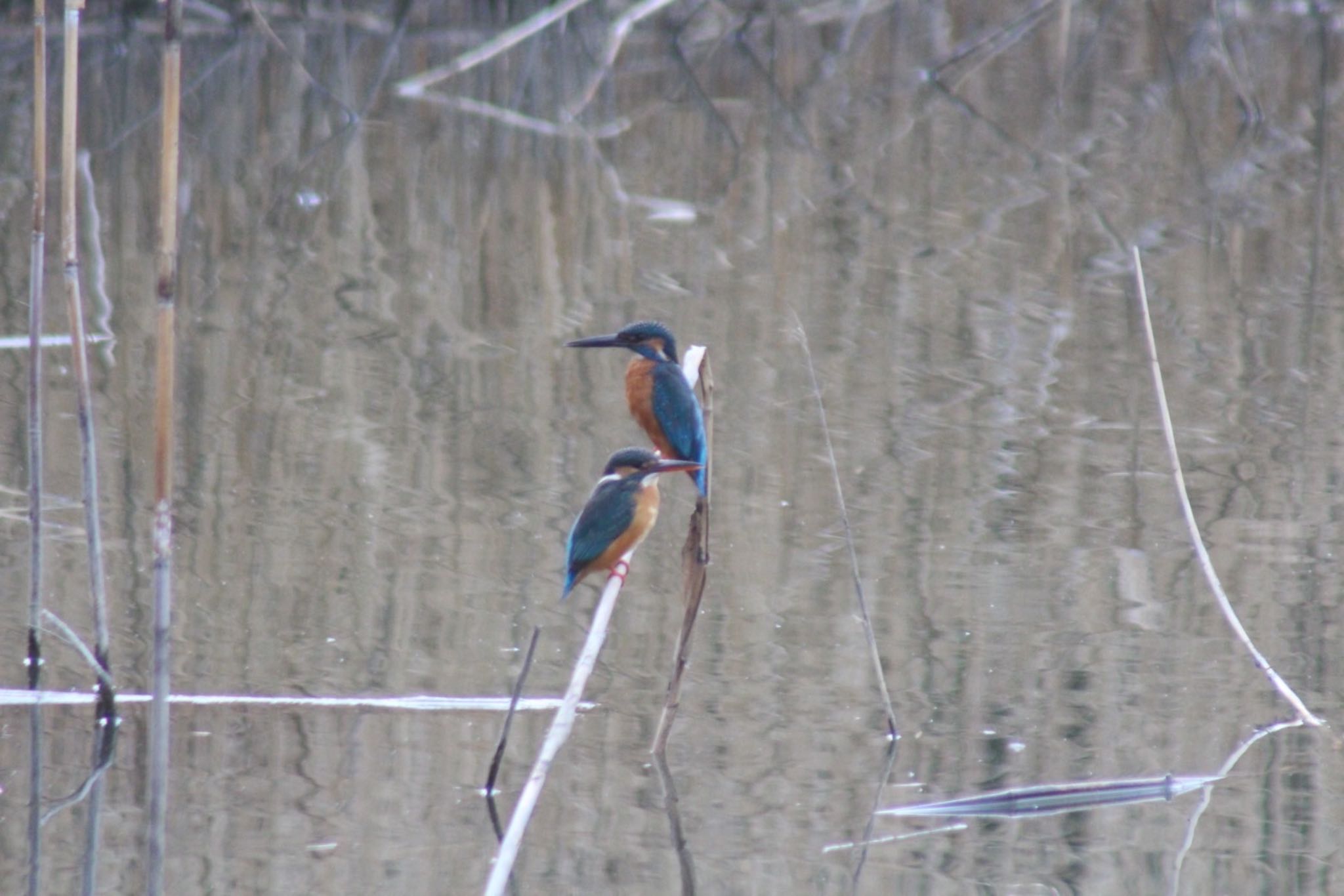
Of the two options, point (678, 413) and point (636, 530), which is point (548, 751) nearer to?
point (636, 530)

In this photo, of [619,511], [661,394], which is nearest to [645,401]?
[661,394]

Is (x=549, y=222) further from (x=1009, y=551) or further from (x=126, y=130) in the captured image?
(x=1009, y=551)

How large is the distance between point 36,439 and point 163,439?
1105 mm

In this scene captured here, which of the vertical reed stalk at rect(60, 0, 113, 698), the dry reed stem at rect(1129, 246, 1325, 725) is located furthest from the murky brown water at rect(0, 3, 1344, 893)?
the vertical reed stalk at rect(60, 0, 113, 698)

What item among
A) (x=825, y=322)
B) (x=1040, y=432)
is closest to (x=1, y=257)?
(x=825, y=322)

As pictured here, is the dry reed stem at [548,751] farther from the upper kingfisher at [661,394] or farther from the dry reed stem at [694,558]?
the upper kingfisher at [661,394]

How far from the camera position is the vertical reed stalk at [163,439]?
5.86 ft

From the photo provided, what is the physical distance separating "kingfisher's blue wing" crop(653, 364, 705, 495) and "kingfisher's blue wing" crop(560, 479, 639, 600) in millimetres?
257

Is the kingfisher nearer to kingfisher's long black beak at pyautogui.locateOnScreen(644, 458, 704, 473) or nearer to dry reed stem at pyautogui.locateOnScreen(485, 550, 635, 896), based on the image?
kingfisher's long black beak at pyautogui.locateOnScreen(644, 458, 704, 473)

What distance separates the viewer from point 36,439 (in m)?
2.90

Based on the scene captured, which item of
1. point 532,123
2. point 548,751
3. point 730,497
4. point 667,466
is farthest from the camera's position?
point 532,123

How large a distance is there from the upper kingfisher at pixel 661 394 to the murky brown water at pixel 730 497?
1.36 ft

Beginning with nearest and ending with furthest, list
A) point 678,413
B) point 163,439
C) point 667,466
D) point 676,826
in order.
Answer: point 163,439 < point 676,826 < point 667,466 < point 678,413

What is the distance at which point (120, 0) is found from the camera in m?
10.8
